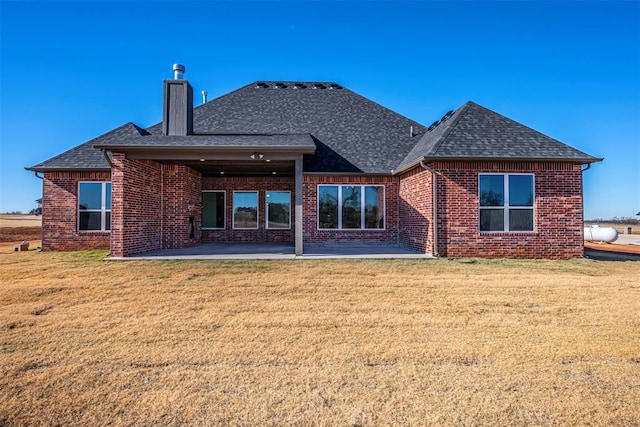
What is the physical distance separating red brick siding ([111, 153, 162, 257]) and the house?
0.04 meters

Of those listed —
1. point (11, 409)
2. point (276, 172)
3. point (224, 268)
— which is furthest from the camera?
point (276, 172)

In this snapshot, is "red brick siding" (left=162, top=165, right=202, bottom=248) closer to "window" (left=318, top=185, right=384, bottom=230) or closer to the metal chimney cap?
the metal chimney cap

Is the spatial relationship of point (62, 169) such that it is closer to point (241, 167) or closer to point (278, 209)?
point (241, 167)

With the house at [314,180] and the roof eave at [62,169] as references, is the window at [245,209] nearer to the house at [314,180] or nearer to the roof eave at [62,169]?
the house at [314,180]

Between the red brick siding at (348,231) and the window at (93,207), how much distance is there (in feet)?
23.1

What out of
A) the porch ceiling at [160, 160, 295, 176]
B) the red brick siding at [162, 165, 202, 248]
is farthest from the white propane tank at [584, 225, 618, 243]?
the red brick siding at [162, 165, 202, 248]

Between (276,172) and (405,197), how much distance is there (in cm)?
511

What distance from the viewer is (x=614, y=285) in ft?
23.3

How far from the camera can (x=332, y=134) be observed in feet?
49.6

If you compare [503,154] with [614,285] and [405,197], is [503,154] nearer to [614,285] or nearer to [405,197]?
[405,197]

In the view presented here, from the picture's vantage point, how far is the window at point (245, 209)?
50.0 ft

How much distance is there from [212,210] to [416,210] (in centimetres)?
857

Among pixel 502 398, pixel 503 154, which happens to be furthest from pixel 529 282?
pixel 502 398

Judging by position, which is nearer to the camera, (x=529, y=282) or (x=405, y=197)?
(x=529, y=282)
